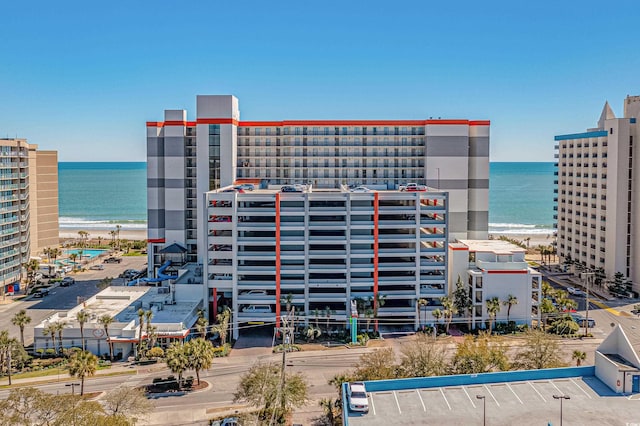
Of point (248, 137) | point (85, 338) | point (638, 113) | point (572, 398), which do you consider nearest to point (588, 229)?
point (638, 113)

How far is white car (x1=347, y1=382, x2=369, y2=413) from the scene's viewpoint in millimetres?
34312

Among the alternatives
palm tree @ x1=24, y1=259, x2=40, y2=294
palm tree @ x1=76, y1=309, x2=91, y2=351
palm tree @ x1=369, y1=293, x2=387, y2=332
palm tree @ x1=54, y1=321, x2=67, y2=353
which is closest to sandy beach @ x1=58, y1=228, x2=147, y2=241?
palm tree @ x1=24, y1=259, x2=40, y2=294

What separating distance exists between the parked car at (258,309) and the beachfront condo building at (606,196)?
5393cm

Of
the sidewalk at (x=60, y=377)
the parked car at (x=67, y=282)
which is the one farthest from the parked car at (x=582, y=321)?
the parked car at (x=67, y=282)

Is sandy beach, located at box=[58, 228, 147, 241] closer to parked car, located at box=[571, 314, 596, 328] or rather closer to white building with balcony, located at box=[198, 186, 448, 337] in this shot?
white building with balcony, located at box=[198, 186, 448, 337]

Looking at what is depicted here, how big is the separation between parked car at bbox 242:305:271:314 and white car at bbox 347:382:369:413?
31942 mm

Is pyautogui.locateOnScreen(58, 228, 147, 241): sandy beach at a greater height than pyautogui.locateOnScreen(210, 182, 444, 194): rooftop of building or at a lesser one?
lesser

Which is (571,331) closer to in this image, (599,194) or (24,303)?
(599,194)

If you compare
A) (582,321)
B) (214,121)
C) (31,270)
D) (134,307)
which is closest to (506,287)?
(582,321)

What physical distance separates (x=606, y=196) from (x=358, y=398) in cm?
6921

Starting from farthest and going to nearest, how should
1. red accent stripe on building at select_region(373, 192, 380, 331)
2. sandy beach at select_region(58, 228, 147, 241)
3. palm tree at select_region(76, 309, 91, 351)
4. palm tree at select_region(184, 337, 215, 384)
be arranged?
sandy beach at select_region(58, 228, 147, 241) → red accent stripe on building at select_region(373, 192, 380, 331) → palm tree at select_region(76, 309, 91, 351) → palm tree at select_region(184, 337, 215, 384)

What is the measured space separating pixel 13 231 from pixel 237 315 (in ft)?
148

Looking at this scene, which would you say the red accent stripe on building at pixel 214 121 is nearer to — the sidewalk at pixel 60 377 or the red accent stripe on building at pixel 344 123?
the red accent stripe on building at pixel 344 123

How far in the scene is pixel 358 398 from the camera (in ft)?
115
